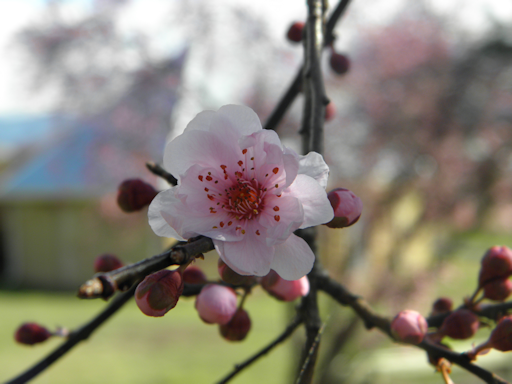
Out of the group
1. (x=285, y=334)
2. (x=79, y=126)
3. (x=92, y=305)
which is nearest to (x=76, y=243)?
(x=92, y=305)

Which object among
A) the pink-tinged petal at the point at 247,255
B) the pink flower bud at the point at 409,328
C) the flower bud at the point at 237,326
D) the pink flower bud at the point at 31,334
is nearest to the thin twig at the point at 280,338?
the flower bud at the point at 237,326

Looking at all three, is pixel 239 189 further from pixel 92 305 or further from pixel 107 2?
pixel 92 305

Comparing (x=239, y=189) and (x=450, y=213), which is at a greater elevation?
(x=450, y=213)

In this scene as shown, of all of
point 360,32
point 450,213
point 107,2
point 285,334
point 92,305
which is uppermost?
point 360,32

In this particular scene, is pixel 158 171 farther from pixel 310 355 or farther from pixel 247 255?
pixel 310 355

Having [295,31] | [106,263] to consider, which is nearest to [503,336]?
[106,263]

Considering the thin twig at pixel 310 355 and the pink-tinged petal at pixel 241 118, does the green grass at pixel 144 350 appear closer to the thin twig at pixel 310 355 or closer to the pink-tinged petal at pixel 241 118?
the thin twig at pixel 310 355

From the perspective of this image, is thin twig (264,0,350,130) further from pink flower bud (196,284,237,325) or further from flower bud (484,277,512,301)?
flower bud (484,277,512,301)
